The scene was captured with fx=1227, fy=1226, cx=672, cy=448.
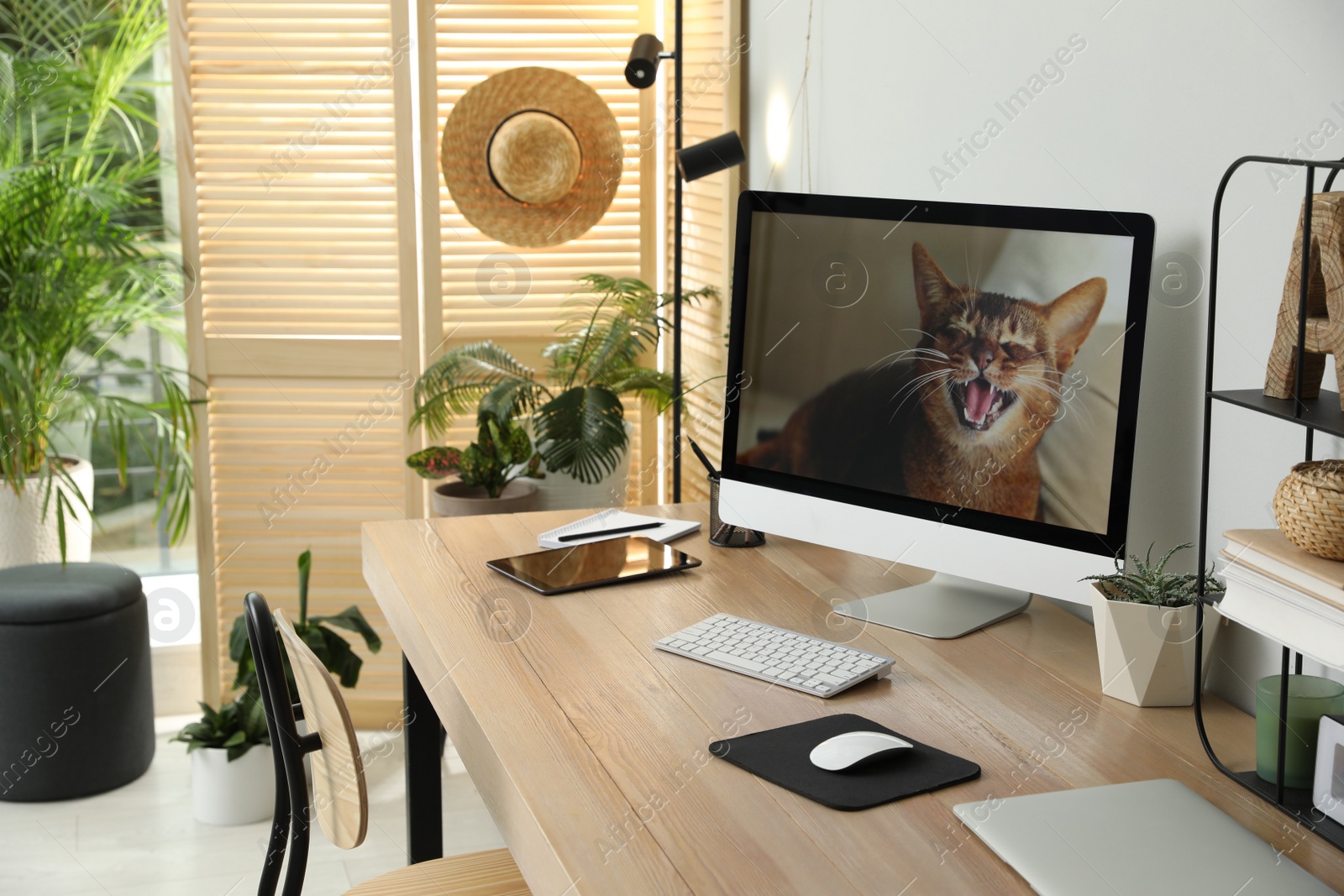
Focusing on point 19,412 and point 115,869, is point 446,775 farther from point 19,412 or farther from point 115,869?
point 19,412

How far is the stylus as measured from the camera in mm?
1915

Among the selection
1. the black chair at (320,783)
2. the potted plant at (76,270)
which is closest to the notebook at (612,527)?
the black chair at (320,783)

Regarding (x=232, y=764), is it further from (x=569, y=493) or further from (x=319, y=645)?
(x=569, y=493)

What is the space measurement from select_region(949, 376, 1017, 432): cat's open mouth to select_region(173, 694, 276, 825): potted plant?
6.36ft

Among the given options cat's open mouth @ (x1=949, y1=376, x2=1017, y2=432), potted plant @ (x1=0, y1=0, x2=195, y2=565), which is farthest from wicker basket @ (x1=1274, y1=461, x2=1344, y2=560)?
potted plant @ (x1=0, y1=0, x2=195, y2=565)

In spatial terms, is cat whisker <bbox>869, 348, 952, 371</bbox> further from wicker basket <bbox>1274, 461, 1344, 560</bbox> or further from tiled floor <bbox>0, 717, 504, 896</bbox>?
tiled floor <bbox>0, 717, 504, 896</bbox>

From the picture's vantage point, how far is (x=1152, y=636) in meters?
1.26

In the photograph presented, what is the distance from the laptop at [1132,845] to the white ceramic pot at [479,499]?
1.79 meters

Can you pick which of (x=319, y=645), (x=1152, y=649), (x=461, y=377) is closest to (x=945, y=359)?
(x=1152, y=649)

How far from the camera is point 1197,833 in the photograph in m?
0.99

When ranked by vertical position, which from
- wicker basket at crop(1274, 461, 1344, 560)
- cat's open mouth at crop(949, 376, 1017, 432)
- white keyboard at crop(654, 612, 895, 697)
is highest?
cat's open mouth at crop(949, 376, 1017, 432)

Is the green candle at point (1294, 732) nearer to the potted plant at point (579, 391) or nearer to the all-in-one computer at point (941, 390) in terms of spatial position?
the all-in-one computer at point (941, 390)

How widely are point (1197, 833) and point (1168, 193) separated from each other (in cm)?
76

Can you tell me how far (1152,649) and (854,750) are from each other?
0.36 metres
